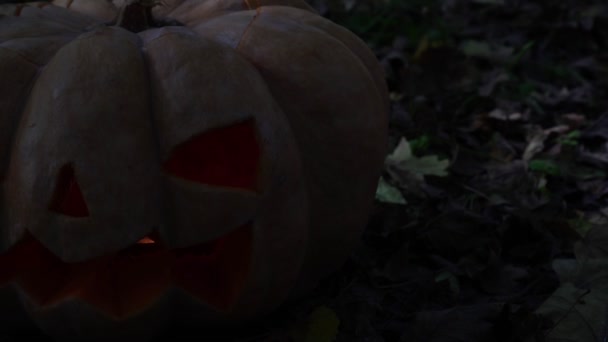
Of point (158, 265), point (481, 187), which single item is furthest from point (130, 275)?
point (481, 187)

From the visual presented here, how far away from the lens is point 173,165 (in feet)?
6.24

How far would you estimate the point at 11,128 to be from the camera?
186cm

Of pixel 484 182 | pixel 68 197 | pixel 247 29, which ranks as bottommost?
pixel 484 182

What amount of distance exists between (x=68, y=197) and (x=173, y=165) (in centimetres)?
25

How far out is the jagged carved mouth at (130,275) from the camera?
74.8 inches

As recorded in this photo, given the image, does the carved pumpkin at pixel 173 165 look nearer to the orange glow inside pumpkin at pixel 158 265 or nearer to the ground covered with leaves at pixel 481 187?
the orange glow inside pumpkin at pixel 158 265

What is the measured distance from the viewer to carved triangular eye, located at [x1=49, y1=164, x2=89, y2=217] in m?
1.76

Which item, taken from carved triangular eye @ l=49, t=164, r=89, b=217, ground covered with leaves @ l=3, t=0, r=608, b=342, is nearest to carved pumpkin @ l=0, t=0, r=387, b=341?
carved triangular eye @ l=49, t=164, r=89, b=217

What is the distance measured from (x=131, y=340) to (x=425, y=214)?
132 cm

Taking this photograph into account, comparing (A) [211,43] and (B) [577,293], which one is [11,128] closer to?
(A) [211,43]

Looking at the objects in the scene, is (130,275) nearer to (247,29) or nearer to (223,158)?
(223,158)

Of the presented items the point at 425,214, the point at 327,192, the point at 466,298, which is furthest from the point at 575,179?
the point at 327,192

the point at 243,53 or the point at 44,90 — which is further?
the point at 243,53

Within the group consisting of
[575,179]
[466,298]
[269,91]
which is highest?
[269,91]
